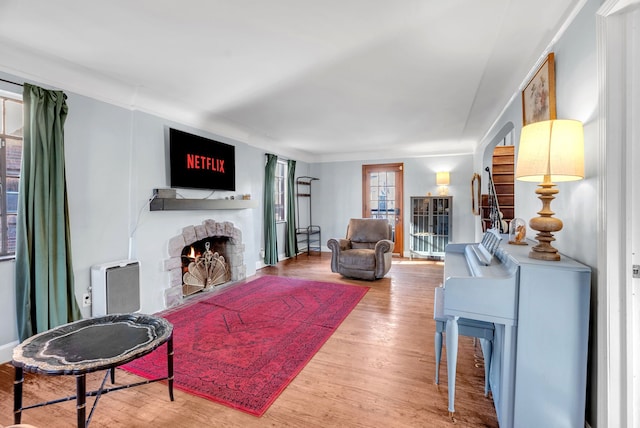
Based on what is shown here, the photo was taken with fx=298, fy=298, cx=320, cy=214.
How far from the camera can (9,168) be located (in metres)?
2.29

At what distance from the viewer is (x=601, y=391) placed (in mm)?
1282

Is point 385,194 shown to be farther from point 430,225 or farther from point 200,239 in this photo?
point 200,239

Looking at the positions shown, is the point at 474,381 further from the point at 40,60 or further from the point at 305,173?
the point at 305,173

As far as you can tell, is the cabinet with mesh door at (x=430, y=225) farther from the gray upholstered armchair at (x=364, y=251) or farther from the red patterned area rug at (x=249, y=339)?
the red patterned area rug at (x=249, y=339)

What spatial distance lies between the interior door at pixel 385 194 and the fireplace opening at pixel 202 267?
3.64m

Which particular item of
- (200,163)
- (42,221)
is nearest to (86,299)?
(42,221)

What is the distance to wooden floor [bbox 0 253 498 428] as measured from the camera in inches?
65.1

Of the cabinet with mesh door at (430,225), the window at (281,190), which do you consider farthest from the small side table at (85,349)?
the cabinet with mesh door at (430,225)

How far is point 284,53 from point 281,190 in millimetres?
4096

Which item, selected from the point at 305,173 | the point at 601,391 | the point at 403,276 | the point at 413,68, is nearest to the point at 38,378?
the point at 601,391

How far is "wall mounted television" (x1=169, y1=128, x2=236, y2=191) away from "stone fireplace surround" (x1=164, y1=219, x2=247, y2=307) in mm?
544

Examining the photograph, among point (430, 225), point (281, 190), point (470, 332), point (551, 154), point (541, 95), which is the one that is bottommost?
point (470, 332)

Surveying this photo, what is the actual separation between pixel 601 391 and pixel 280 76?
9.62ft

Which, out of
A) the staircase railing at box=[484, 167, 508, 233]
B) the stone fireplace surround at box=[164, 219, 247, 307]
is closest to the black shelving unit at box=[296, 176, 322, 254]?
the stone fireplace surround at box=[164, 219, 247, 307]
